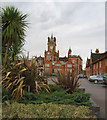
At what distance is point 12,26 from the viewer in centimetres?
769

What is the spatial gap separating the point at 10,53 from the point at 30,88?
3.39m

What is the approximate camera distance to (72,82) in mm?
5336

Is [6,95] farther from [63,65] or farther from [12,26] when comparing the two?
[63,65]

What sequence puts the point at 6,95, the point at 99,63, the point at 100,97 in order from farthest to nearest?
the point at 99,63, the point at 100,97, the point at 6,95

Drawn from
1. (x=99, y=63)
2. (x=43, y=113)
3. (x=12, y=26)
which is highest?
(x=12, y=26)

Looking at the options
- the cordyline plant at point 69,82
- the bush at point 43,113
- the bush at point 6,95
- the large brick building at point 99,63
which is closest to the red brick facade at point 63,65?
the cordyline plant at point 69,82

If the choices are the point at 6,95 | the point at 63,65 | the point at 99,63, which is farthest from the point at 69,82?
the point at 99,63

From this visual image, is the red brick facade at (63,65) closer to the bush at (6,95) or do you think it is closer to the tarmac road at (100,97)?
the tarmac road at (100,97)

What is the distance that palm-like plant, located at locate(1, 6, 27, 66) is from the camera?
7572 millimetres

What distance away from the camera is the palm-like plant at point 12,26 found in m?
7.57

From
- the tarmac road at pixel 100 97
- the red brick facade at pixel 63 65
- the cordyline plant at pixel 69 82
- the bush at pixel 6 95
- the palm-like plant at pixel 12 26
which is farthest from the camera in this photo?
the palm-like plant at pixel 12 26

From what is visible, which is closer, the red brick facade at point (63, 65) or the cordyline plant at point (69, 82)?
the cordyline plant at point (69, 82)

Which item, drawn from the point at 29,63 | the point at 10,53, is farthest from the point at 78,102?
the point at 10,53

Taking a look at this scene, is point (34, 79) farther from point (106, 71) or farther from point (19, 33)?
point (106, 71)
